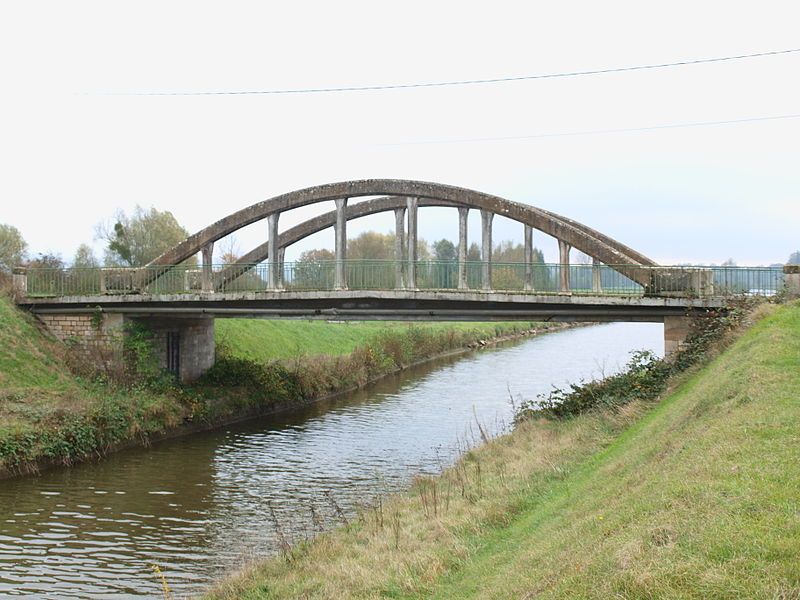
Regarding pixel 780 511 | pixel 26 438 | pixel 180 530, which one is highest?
pixel 780 511

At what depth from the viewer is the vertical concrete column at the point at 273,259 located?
79.9ft

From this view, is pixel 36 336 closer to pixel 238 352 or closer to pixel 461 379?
pixel 238 352

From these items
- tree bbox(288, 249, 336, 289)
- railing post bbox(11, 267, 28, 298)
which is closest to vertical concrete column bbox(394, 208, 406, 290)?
tree bbox(288, 249, 336, 289)

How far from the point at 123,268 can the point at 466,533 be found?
19700mm

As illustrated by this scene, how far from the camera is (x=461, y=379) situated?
Result: 122 ft

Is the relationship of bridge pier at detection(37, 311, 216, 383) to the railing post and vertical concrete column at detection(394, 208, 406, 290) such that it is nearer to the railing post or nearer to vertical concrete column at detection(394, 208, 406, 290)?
the railing post

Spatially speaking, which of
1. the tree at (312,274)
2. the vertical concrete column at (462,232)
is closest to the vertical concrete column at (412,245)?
the vertical concrete column at (462,232)

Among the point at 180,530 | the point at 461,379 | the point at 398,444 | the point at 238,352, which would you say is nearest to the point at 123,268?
the point at 238,352

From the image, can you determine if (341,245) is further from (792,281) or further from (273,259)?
(792,281)

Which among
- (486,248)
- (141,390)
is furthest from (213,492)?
(486,248)

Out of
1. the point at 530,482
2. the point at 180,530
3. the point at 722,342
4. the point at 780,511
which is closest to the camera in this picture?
the point at 780,511

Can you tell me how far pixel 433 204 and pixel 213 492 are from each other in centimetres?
1079

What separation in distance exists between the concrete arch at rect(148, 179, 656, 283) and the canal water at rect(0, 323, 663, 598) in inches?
226

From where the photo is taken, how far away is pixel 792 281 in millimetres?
19906
